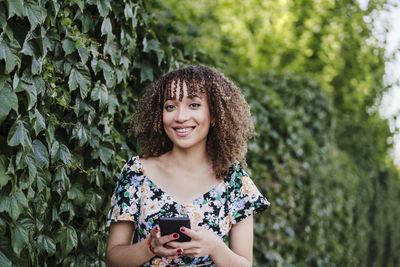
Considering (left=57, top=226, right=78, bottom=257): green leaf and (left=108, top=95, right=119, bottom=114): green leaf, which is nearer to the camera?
(left=57, top=226, right=78, bottom=257): green leaf

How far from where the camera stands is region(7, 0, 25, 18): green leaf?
5.38 feet

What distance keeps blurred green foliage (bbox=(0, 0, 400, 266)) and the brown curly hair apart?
20 centimetres

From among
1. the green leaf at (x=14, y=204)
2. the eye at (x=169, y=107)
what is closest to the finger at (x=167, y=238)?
the green leaf at (x=14, y=204)

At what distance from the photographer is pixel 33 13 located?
175cm

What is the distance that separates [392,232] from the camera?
858 centimetres

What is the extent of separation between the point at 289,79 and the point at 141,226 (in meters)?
3.01

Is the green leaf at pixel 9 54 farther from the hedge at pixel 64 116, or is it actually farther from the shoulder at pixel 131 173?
the shoulder at pixel 131 173

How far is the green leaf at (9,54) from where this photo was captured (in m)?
1.66

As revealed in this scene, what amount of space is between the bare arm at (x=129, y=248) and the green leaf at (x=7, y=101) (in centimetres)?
71

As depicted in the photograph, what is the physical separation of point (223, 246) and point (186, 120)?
596 millimetres

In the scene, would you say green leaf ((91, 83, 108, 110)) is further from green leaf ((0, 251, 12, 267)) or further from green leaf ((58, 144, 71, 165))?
green leaf ((0, 251, 12, 267))

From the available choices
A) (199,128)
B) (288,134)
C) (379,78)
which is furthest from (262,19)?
(199,128)

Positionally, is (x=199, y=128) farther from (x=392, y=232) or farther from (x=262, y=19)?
(x=392, y=232)

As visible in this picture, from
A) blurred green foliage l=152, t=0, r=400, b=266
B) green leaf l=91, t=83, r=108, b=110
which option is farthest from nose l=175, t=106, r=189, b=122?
blurred green foliage l=152, t=0, r=400, b=266
